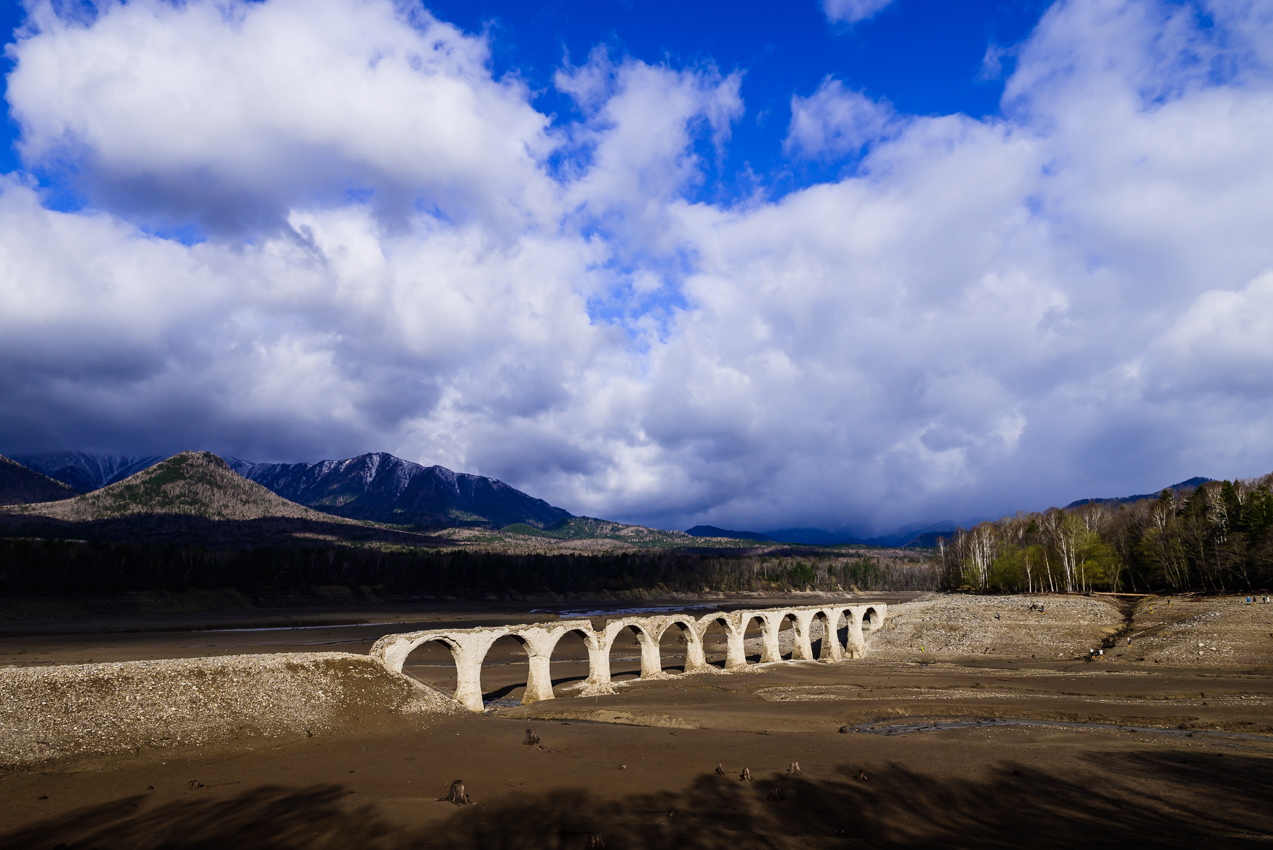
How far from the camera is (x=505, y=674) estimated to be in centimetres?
4475

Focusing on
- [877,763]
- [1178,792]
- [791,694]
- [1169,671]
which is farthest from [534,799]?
[1169,671]

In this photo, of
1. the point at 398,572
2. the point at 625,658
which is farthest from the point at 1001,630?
the point at 398,572

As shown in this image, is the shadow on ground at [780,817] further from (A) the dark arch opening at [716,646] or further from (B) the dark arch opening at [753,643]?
(B) the dark arch opening at [753,643]

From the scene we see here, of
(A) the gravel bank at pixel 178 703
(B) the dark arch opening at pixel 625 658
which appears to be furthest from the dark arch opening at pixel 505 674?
(A) the gravel bank at pixel 178 703

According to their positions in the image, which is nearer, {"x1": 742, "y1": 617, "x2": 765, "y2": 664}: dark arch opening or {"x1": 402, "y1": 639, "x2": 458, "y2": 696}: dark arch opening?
{"x1": 402, "y1": 639, "x2": 458, "y2": 696}: dark arch opening

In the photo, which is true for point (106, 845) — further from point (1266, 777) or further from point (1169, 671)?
point (1169, 671)

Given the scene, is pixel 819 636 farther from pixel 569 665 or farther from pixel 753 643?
pixel 569 665

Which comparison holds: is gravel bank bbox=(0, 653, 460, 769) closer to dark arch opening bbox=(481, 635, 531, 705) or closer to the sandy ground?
the sandy ground

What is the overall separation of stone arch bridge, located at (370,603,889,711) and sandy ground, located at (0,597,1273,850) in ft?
9.46

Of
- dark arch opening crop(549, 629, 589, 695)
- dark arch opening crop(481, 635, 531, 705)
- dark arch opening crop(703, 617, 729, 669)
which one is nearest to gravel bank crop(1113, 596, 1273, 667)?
dark arch opening crop(703, 617, 729, 669)

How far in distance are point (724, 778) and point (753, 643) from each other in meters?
48.6

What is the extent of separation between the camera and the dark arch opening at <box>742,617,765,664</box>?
51.2 meters

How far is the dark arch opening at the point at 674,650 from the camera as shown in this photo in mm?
44981

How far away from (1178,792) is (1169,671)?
28.2m
